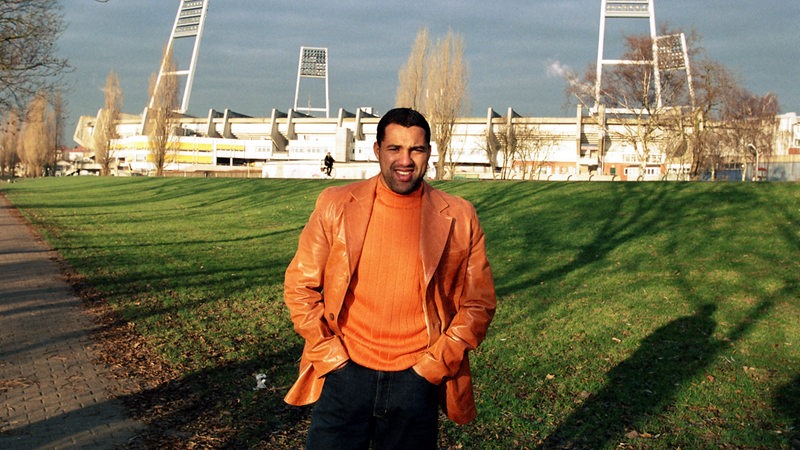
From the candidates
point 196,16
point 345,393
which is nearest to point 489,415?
point 345,393

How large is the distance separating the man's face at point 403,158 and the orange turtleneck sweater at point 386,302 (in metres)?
0.14

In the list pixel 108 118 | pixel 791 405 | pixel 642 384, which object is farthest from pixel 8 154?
pixel 791 405

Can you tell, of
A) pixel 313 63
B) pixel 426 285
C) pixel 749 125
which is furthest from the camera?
pixel 313 63

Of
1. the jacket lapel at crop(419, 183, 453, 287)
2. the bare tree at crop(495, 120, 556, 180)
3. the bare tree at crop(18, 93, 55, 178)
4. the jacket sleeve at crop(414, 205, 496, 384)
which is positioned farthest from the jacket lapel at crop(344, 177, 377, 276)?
the bare tree at crop(18, 93, 55, 178)

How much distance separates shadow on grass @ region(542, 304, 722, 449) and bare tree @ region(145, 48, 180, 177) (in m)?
55.2

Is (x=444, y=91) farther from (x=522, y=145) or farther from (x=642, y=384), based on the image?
(x=642, y=384)

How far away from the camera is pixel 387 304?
105 inches

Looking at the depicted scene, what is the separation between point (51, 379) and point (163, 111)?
5547cm

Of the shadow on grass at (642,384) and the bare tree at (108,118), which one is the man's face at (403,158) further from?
the bare tree at (108,118)

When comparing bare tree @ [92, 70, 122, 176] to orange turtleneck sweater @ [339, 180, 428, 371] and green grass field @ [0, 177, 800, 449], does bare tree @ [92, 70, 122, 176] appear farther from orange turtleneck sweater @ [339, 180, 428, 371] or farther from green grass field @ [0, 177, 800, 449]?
orange turtleneck sweater @ [339, 180, 428, 371]

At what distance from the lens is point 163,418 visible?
206 inches

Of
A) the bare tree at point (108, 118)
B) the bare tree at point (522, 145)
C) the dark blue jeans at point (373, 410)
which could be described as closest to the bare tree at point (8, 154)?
the bare tree at point (108, 118)

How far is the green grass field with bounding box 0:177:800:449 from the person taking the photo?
519 cm

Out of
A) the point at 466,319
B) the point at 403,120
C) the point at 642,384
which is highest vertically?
the point at 403,120
